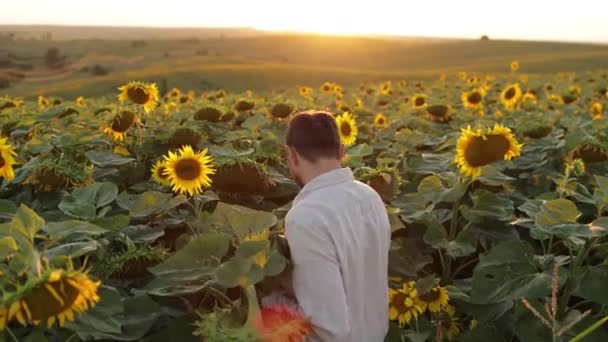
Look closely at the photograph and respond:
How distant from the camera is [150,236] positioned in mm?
2713

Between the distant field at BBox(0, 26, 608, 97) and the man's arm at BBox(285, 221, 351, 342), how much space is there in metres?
25.6

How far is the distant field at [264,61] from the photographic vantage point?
33219mm

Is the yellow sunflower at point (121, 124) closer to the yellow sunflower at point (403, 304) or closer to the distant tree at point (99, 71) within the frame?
the yellow sunflower at point (403, 304)

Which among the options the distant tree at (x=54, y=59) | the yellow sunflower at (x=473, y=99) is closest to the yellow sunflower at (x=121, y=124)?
the yellow sunflower at (x=473, y=99)

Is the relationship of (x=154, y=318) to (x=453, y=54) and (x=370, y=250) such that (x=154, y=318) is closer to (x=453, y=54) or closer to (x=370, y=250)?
(x=370, y=250)

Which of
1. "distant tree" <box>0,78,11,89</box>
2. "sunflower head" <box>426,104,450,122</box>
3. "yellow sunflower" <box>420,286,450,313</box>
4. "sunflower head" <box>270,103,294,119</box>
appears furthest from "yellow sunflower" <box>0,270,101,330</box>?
"distant tree" <box>0,78,11,89</box>

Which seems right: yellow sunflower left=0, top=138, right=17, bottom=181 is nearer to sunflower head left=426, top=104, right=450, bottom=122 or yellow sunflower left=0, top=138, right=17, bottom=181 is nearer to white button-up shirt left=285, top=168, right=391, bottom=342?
white button-up shirt left=285, top=168, right=391, bottom=342

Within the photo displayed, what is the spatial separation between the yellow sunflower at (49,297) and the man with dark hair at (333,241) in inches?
31.4

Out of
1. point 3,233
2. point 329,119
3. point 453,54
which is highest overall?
point 329,119

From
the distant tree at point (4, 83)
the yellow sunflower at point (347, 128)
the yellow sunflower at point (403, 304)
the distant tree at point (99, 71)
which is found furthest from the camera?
the distant tree at point (99, 71)

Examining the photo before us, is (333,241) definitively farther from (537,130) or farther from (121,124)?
(537,130)

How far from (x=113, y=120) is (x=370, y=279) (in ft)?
6.55

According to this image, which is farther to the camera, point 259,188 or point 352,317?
point 259,188

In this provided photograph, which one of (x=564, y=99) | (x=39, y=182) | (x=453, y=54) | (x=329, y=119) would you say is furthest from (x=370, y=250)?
(x=453, y=54)
